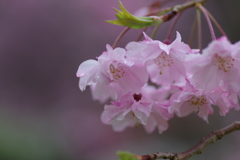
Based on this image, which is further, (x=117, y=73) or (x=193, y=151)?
(x=117, y=73)

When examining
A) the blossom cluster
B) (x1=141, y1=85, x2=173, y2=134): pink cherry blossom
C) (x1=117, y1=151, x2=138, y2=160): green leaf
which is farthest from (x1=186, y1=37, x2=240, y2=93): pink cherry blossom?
(x1=117, y1=151, x2=138, y2=160): green leaf

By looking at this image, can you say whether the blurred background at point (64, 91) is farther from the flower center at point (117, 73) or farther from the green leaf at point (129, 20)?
the green leaf at point (129, 20)

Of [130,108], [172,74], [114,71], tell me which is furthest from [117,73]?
[172,74]

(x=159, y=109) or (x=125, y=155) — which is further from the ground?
(x=159, y=109)

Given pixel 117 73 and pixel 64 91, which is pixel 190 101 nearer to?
pixel 117 73

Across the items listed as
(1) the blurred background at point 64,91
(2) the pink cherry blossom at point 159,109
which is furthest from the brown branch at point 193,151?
(1) the blurred background at point 64,91

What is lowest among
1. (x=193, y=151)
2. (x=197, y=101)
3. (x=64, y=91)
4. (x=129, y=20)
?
(x=193, y=151)

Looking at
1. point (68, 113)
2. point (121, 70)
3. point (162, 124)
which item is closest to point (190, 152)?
point (162, 124)
